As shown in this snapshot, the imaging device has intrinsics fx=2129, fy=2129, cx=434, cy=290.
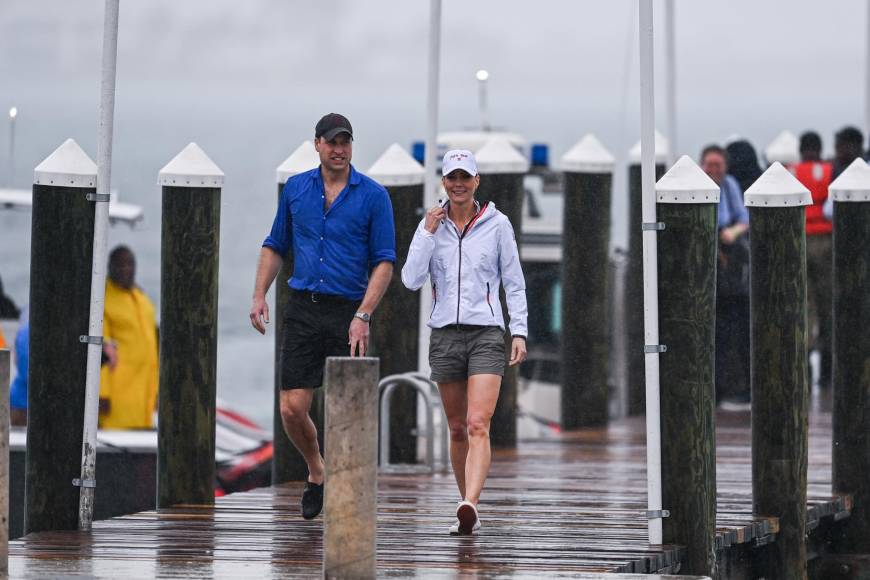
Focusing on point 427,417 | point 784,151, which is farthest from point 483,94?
point 427,417

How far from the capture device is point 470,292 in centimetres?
921

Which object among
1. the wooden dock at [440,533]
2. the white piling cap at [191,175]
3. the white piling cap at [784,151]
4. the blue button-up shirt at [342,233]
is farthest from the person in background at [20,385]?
the white piling cap at [784,151]

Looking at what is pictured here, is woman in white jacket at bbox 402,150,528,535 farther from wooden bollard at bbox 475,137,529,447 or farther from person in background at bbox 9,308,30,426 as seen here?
person in background at bbox 9,308,30,426

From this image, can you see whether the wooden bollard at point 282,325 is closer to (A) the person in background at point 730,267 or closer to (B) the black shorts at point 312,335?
(B) the black shorts at point 312,335

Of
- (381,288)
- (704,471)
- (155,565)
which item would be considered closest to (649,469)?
(704,471)

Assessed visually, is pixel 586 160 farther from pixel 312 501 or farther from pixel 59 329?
pixel 59 329

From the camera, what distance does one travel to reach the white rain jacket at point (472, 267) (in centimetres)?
920

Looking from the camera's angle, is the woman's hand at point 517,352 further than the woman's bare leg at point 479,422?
No

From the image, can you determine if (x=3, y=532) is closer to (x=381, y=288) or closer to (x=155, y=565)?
(x=155, y=565)

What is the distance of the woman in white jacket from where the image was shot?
9125 mm

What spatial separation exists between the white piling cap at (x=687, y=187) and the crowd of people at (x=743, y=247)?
4.81m

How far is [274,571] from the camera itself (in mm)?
8031

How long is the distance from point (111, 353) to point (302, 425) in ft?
17.5

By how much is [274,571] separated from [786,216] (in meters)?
3.25
